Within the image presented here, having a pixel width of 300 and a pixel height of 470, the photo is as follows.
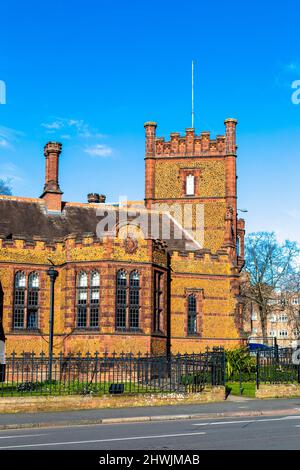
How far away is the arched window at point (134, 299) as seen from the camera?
33312 mm

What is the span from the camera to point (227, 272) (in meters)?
38.5

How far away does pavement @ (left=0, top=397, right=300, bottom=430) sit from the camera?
58.8 feet

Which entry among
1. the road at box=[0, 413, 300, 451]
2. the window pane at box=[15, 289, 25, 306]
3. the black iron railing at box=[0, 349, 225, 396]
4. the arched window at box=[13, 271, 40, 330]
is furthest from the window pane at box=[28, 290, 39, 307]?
the road at box=[0, 413, 300, 451]

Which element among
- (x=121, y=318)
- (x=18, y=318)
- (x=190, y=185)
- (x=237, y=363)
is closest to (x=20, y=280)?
(x=18, y=318)

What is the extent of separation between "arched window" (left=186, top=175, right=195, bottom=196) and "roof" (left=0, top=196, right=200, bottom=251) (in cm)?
245

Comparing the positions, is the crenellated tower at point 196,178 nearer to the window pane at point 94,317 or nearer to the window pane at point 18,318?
the window pane at point 94,317

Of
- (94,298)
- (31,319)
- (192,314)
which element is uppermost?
(94,298)

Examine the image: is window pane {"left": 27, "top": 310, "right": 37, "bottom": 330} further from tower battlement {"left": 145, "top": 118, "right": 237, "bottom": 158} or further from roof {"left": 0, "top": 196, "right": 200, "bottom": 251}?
tower battlement {"left": 145, "top": 118, "right": 237, "bottom": 158}

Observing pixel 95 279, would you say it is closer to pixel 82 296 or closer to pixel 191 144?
pixel 82 296

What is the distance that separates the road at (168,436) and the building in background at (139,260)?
49.8 ft

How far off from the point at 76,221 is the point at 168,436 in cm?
2588

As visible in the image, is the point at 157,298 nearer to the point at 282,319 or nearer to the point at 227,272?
the point at 227,272

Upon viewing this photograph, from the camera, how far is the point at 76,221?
129 ft

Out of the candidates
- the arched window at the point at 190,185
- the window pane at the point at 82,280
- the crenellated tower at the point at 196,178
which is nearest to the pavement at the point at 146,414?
the window pane at the point at 82,280
